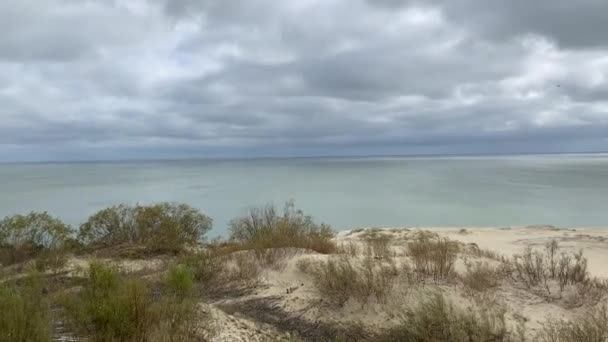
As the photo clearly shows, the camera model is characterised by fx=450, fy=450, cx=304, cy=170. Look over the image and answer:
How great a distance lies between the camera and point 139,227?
13.5m

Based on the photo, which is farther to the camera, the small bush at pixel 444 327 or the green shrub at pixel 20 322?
the small bush at pixel 444 327

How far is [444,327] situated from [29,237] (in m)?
11.4

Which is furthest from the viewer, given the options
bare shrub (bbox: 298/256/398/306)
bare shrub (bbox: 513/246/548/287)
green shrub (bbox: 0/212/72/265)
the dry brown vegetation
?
green shrub (bbox: 0/212/72/265)

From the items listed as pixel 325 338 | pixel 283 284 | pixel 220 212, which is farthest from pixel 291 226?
pixel 220 212

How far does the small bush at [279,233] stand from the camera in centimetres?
1038

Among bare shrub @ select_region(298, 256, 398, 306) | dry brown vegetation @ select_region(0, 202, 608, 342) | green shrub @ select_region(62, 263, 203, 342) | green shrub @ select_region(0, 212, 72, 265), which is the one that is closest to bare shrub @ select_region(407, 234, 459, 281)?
dry brown vegetation @ select_region(0, 202, 608, 342)

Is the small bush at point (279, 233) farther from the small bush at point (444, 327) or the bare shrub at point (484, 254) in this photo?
the small bush at point (444, 327)

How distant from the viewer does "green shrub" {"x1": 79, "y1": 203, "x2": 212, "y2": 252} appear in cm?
1325

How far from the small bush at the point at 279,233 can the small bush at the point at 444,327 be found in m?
4.61

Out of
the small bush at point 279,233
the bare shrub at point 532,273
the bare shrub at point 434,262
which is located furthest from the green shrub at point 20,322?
the bare shrub at point 532,273

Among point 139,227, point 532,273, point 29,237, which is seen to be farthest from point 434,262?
point 29,237

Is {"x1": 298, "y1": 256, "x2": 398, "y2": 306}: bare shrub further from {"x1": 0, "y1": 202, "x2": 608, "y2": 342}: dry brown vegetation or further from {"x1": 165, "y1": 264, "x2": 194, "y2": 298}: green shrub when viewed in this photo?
{"x1": 165, "y1": 264, "x2": 194, "y2": 298}: green shrub

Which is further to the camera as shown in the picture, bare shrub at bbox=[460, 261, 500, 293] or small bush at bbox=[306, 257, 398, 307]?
bare shrub at bbox=[460, 261, 500, 293]

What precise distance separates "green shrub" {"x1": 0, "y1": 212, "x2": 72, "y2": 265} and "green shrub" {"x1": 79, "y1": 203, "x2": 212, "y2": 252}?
0.95 metres
